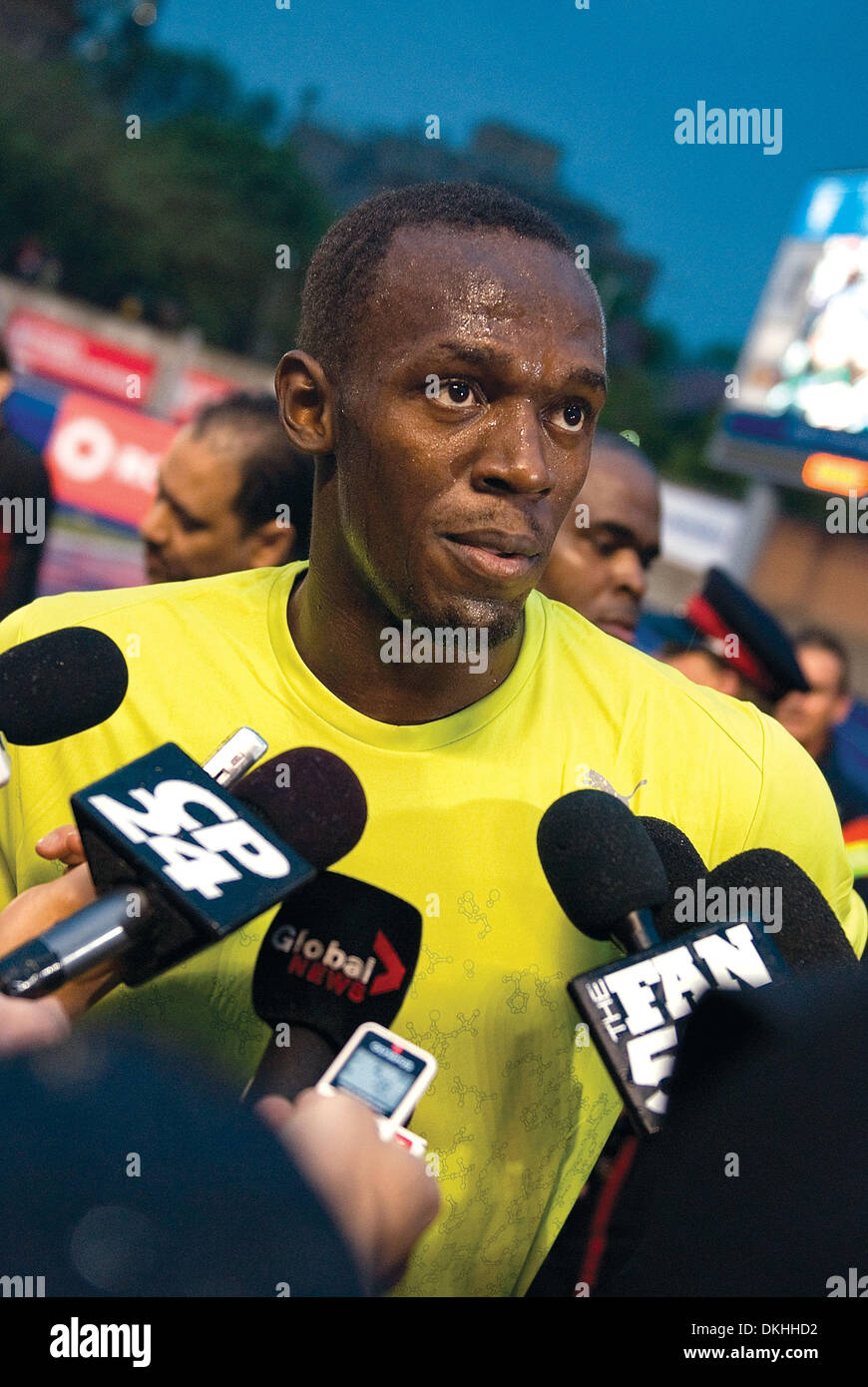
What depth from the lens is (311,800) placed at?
185 centimetres

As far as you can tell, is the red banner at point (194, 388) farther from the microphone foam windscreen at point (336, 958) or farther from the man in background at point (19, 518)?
the microphone foam windscreen at point (336, 958)

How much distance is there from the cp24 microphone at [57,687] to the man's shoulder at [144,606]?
8 centimetres

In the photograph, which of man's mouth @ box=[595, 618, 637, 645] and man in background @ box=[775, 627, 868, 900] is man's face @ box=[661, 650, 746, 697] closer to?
man in background @ box=[775, 627, 868, 900]

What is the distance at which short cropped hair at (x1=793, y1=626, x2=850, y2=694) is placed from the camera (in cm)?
546

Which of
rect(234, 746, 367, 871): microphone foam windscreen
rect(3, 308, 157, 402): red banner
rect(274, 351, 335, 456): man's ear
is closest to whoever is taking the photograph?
rect(234, 746, 367, 871): microphone foam windscreen

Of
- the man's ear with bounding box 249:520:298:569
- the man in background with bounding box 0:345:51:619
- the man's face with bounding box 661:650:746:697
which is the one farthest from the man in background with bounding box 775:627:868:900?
the man in background with bounding box 0:345:51:619

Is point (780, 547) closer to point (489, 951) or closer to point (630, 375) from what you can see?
point (630, 375)

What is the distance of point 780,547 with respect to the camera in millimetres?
29016

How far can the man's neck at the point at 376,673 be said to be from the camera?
6.75ft

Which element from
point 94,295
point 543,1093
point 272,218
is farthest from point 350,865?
point 272,218

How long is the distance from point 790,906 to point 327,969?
0.65 m

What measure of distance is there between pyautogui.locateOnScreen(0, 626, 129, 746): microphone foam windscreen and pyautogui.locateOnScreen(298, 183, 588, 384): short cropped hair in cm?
58

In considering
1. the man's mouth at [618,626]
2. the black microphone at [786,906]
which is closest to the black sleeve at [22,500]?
the man's mouth at [618,626]

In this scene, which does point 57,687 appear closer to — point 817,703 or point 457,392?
point 457,392
